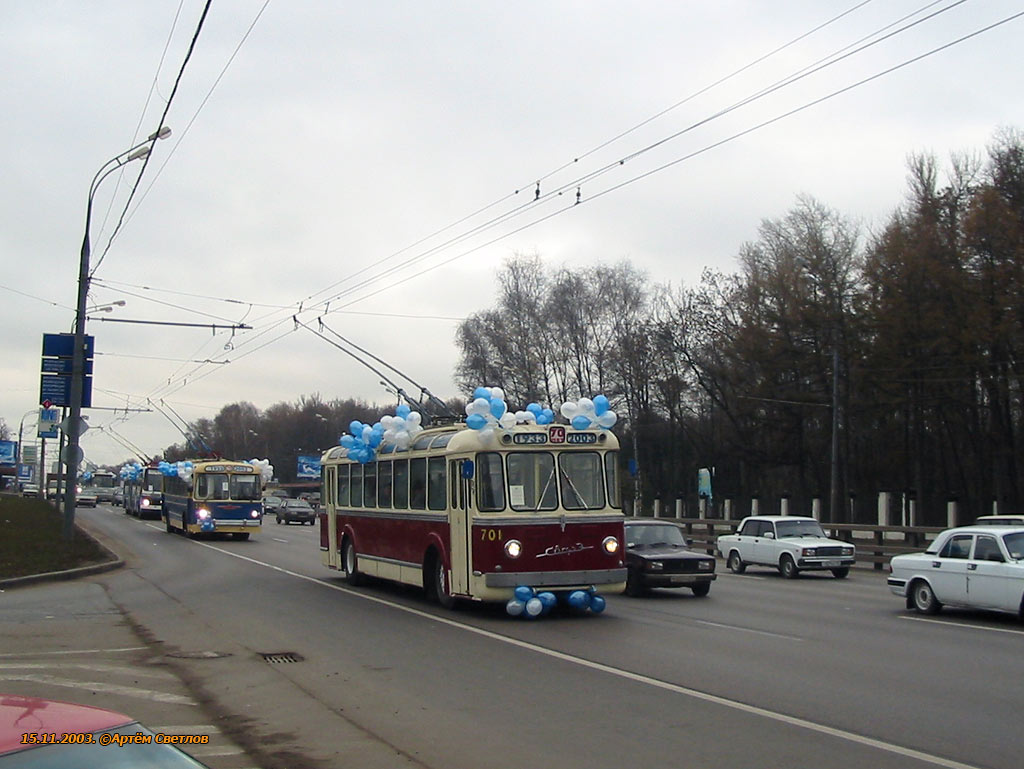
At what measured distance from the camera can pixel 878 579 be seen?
87.2ft

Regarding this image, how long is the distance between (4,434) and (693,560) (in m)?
183

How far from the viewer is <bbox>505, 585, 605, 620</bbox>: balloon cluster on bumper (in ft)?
51.4

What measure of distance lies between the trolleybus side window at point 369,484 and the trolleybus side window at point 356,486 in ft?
0.74

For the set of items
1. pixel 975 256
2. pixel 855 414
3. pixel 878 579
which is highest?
pixel 975 256

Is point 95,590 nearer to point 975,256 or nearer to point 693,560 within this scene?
point 693,560

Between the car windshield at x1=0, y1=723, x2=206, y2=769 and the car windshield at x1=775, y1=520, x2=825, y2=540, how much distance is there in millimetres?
24382

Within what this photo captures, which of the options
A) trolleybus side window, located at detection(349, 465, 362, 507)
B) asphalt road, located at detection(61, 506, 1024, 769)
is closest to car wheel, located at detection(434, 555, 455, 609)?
asphalt road, located at detection(61, 506, 1024, 769)

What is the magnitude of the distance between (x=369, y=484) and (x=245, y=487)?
67.7ft

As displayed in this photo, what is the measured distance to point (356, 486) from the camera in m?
21.7

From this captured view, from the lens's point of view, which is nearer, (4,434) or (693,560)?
(693,560)

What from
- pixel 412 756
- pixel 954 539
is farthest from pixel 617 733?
pixel 954 539

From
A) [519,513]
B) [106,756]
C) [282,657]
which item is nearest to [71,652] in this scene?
[282,657]

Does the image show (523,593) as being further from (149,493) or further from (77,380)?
(149,493)

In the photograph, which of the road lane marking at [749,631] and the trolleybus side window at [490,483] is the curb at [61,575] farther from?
the road lane marking at [749,631]
